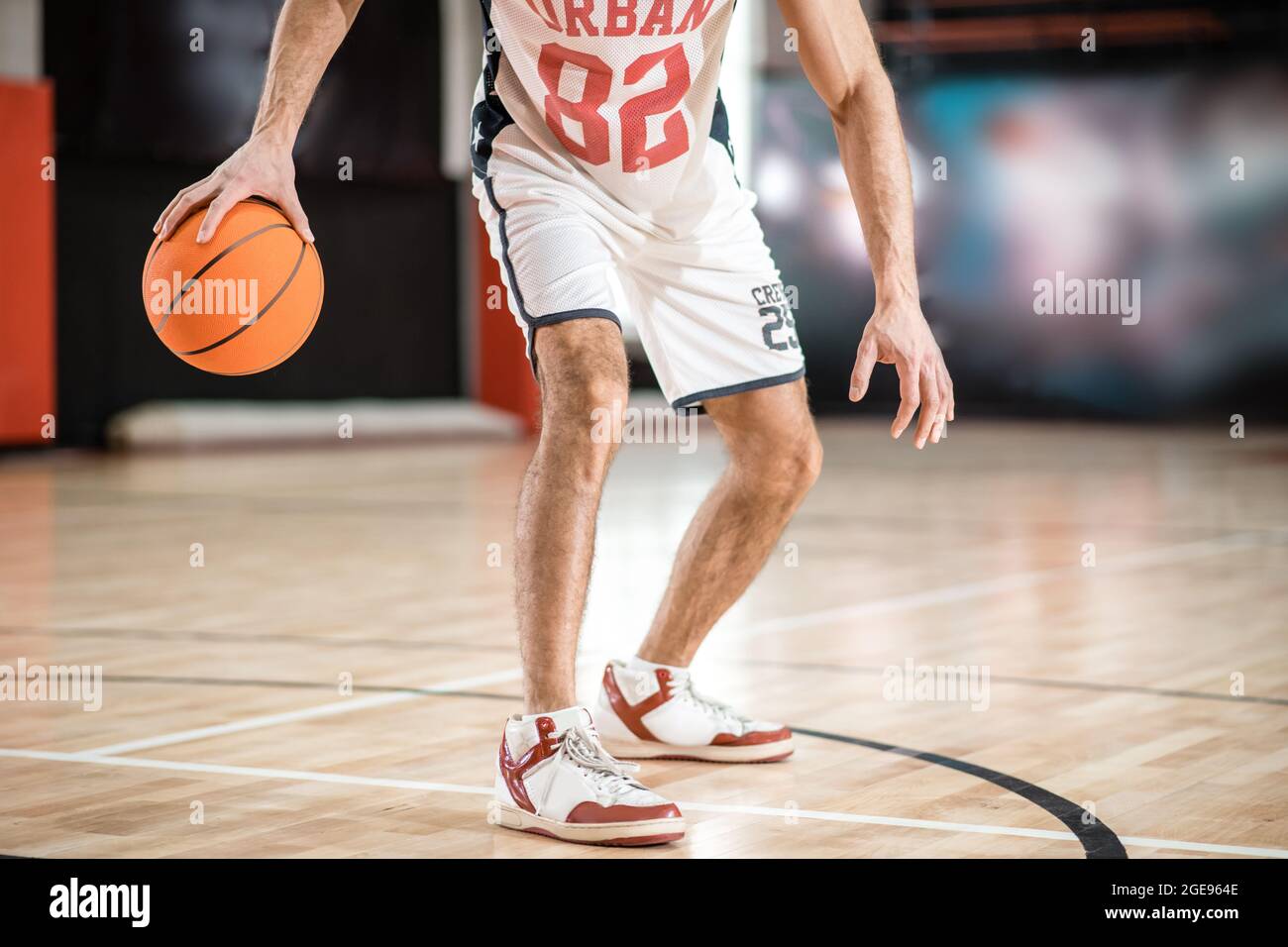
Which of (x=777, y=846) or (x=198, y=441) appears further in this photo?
(x=198, y=441)

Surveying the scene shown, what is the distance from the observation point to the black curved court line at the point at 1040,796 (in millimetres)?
2709

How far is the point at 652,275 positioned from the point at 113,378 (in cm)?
1065

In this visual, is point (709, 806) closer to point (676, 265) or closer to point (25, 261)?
point (676, 265)

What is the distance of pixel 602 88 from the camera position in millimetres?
3186

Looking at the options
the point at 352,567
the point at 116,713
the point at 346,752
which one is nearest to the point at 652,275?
the point at 346,752

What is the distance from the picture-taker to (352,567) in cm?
655

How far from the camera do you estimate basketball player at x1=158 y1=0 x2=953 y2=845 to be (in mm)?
2914

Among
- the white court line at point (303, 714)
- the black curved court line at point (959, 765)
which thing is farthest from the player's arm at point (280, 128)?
the black curved court line at point (959, 765)

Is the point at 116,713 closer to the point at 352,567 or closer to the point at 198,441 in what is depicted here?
the point at 352,567

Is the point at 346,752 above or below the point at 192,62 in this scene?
below

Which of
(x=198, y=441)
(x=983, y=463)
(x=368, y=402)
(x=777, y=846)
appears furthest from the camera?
(x=368, y=402)

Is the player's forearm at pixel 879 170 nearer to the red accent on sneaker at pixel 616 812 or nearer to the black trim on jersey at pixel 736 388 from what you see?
the black trim on jersey at pixel 736 388

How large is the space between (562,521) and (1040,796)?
949 mm

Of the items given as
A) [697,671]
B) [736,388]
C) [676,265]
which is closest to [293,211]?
[676,265]
